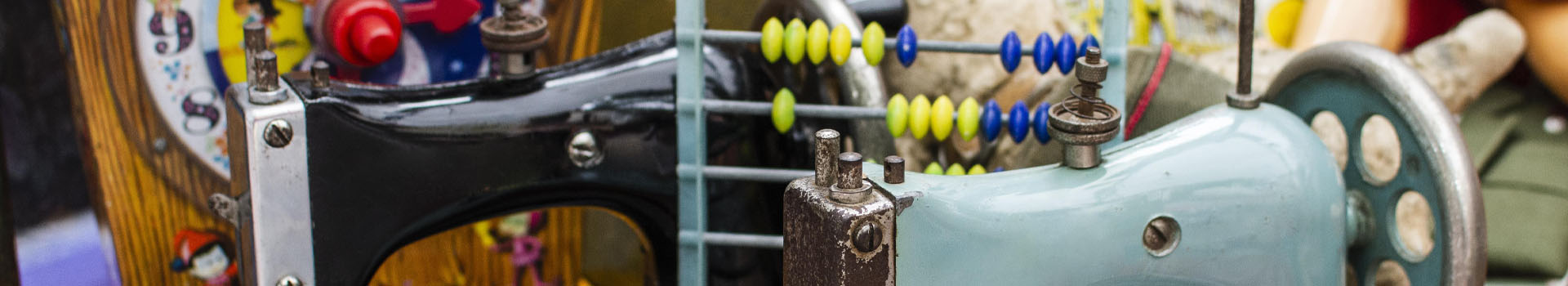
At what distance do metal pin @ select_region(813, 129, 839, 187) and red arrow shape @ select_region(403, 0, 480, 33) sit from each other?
23.6 inches

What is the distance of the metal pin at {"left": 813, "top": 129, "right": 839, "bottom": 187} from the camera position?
68 cm

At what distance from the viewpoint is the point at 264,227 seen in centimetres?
88

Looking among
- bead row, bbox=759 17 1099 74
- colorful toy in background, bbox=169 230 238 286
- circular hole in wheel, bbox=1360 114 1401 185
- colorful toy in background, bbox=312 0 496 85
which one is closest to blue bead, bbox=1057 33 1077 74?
bead row, bbox=759 17 1099 74

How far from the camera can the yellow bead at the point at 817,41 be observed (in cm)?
97

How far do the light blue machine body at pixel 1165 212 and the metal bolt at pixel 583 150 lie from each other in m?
0.28

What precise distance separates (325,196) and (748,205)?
1.06ft

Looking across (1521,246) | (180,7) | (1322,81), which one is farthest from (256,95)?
(1521,246)

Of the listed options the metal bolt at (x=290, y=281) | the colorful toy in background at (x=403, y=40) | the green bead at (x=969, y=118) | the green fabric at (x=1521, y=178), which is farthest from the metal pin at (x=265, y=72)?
the green fabric at (x=1521, y=178)

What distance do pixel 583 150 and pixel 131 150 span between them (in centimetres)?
39

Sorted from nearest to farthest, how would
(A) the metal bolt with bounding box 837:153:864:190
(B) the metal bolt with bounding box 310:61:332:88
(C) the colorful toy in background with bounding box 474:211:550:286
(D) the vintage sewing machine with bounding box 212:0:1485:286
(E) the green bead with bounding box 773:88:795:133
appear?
(A) the metal bolt with bounding box 837:153:864:190, (D) the vintage sewing machine with bounding box 212:0:1485:286, (B) the metal bolt with bounding box 310:61:332:88, (E) the green bead with bounding box 773:88:795:133, (C) the colorful toy in background with bounding box 474:211:550:286

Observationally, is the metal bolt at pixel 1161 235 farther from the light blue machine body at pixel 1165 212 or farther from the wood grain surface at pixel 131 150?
the wood grain surface at pixel 131 150

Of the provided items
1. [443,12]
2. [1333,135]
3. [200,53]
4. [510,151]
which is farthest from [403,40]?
[1333,135]

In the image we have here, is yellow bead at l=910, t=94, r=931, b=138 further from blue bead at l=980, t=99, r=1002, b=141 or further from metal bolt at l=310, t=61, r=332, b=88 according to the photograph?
metal bolt at l=310, t=61, r=332, b=88

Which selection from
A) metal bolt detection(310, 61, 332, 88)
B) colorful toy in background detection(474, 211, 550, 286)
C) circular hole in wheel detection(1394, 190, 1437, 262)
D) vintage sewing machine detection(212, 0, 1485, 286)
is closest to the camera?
vintage sewing machine detection(212, 0, 1485, 286)
